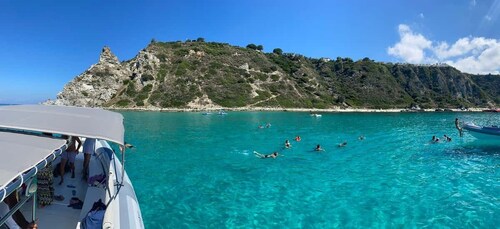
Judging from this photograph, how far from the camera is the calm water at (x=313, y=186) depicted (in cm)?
1360

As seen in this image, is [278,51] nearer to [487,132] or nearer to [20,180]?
[487,132]

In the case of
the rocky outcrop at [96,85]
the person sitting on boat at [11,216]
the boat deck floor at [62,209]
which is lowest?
the boat deck floor at [62,209]

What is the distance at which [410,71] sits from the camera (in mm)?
157250

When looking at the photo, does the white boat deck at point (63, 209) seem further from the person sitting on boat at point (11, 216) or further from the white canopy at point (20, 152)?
the white canopy at point (20, 152)

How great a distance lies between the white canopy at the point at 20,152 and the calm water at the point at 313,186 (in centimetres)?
694

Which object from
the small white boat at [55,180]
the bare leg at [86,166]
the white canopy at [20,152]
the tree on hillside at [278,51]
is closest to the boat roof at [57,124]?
the small white boat at [55,180]

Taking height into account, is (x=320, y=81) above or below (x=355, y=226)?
above

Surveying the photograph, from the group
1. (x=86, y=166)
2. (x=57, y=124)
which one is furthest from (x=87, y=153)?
(x=57, y=124)

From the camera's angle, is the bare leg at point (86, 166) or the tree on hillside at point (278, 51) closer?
the bare leg at point (86, 166)

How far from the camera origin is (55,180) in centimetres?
1045

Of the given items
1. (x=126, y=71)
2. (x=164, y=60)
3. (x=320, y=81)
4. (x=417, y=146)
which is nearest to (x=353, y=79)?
(x=320, y=81)

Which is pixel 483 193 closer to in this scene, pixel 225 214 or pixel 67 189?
pixel 225 214

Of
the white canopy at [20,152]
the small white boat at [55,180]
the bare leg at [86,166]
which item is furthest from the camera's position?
the bare leg at [86,166]

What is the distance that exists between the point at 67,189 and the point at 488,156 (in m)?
33.9
